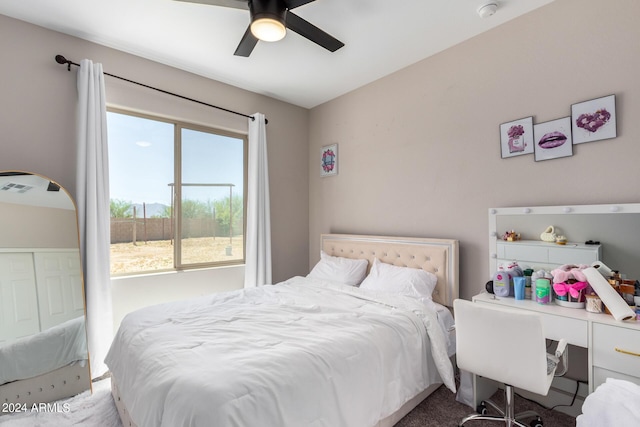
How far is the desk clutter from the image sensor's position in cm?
170

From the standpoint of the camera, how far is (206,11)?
88.3 inches

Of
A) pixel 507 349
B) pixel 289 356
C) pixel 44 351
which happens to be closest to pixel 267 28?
pixel 289 356

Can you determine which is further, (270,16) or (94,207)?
(94,207)

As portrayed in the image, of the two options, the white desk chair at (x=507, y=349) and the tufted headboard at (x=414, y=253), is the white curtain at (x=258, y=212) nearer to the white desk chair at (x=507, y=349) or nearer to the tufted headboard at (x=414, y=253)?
the tufted headboard at (x=414, y=253)

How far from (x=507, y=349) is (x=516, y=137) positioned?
61.0 inches

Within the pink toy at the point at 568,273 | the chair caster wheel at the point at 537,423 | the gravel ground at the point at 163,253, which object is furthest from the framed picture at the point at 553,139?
the gravel ground at the point at 163,253

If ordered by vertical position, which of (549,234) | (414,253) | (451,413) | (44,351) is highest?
(549,234)

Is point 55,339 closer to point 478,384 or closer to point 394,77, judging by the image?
point 478,384

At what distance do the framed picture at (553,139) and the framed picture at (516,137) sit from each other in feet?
0.13

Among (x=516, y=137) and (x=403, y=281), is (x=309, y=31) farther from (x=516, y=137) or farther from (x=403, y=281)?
(x=403, y=281)

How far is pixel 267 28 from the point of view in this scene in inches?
71.6

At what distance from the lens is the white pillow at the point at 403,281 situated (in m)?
2.53

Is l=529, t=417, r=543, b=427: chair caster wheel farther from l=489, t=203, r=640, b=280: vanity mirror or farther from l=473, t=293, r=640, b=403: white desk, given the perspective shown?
l=489, t=203, r=640, b=280: vanity mirror

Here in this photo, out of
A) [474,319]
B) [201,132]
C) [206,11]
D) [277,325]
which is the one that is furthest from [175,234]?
[474,319]
